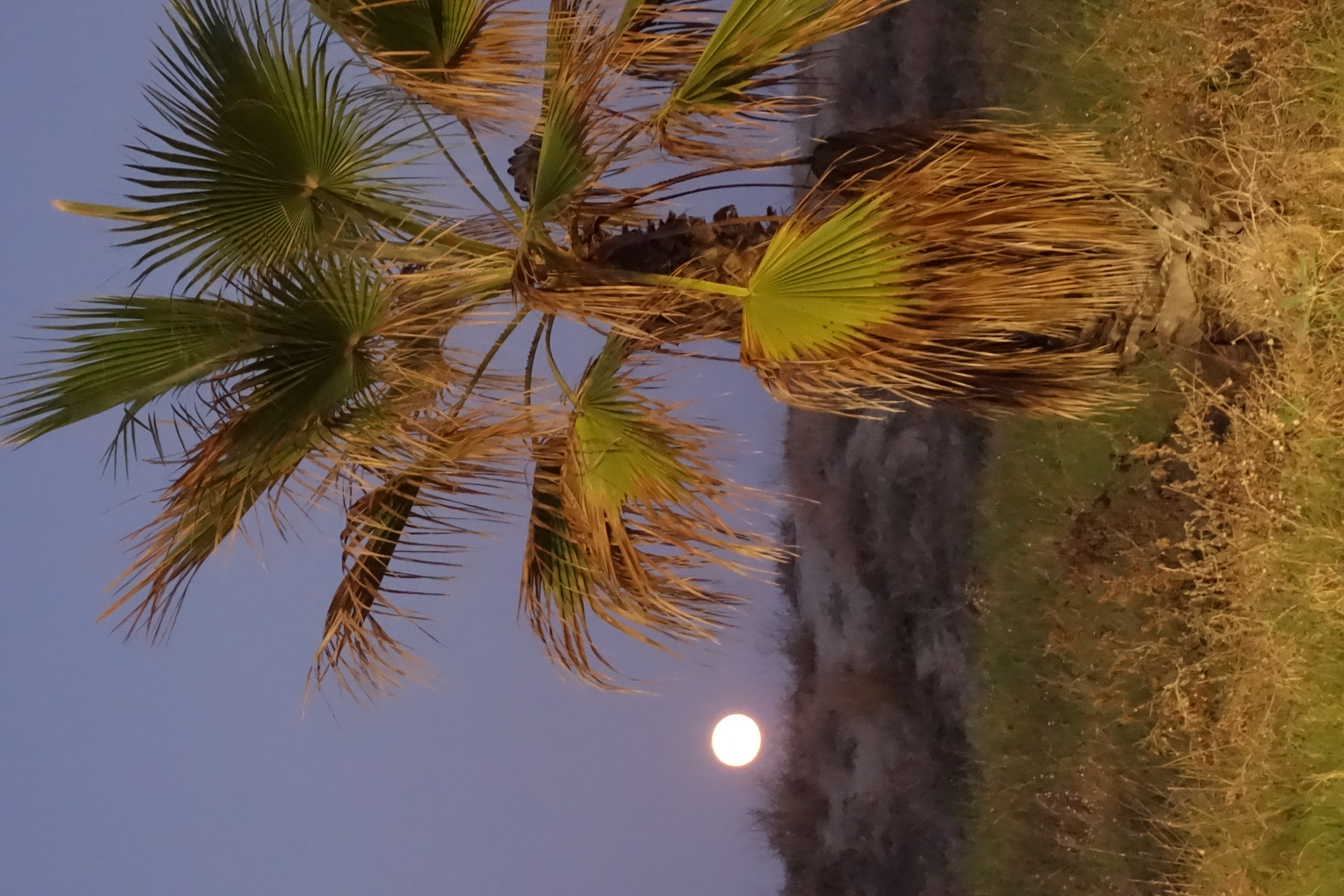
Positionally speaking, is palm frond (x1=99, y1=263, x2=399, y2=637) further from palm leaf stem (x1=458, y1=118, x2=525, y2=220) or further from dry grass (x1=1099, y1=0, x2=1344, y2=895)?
dry grass (x1=1099, y1=0, x2=1344, y2=895)

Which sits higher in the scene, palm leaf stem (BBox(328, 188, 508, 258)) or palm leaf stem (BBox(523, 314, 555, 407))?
Result: palm leaf stem (BBox(328, 188, 508, 258))

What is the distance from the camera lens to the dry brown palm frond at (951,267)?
1.98 m

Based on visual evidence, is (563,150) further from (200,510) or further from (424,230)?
(200,510)

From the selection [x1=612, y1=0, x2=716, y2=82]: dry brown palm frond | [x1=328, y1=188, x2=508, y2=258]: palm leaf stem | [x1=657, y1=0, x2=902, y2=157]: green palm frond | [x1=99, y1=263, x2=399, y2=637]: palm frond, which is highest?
[x1=612, y1=0, x2=716, y2=82]: dry brown palm frond

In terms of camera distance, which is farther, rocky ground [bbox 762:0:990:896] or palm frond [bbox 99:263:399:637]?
rocky ground [bbox 762:0:990:896]

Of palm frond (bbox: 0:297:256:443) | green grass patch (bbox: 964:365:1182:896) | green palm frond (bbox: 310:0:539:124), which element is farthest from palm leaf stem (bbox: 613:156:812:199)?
green grass patch (bbox: 964:365:1182:896)

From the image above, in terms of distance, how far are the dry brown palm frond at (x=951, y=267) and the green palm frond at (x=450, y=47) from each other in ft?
2.72

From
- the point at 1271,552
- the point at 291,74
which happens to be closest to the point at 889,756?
the point at 1271,552

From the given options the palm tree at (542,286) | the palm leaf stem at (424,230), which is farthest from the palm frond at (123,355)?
the palm leaf stem at (424,230)

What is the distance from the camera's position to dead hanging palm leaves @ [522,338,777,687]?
2.27 m

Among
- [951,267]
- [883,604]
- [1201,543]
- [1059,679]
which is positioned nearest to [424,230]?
[951,267]

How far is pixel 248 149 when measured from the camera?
2072 mm

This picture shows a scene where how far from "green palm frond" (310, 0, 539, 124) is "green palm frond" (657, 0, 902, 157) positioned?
41 cm

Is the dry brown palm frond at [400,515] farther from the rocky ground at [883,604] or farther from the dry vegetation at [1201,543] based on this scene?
the rocky ground at [883,604]
